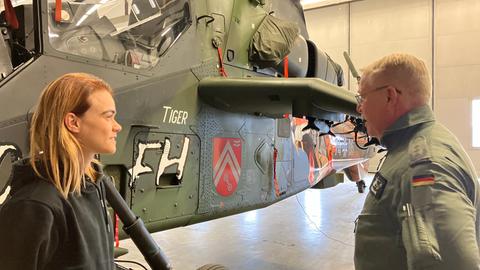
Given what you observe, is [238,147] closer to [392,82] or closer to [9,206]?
[392,82]

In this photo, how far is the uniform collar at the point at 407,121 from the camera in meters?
1.26

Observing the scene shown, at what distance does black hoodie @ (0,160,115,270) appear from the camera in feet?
3.42

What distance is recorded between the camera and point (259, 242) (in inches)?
221

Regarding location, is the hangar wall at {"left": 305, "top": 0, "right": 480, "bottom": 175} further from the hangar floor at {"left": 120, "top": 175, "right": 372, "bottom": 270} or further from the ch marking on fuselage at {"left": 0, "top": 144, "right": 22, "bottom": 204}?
the ch marking on fuselage at {"left": 0, "top": 144, "right": 22, "bottom": 204}

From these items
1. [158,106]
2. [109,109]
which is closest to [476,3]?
[158,106]

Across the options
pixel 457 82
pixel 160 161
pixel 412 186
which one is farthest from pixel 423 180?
pixel 457 82

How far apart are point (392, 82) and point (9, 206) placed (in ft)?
3.72

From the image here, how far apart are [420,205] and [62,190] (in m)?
0.94

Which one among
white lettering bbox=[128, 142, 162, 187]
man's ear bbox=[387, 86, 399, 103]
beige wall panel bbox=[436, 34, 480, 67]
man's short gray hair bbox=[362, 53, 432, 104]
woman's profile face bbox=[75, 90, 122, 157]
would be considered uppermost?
beige wall panel bbox=[436, 34, 480, 67]

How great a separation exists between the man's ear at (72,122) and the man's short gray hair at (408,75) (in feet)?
3.06

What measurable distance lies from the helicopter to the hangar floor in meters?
1.25

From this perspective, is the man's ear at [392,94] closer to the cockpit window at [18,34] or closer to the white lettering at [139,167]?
the white lettering at [139,167]

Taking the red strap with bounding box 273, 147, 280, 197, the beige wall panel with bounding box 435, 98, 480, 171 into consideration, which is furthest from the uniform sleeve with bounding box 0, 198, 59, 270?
the beige wall panel with bounding box 435, 98, 480, 171

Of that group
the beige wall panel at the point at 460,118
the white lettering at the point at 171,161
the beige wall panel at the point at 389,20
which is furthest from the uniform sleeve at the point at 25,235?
the beige wall panel at the point at 389,20
